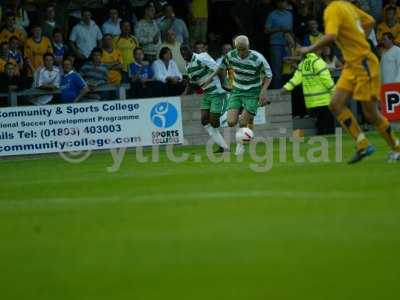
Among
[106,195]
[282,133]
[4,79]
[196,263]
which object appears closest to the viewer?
[196,263]

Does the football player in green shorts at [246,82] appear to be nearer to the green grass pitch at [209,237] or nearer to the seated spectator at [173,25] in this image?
the green grass pitch at [209,237]

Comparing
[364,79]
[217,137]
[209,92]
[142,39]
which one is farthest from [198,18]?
[364,79]

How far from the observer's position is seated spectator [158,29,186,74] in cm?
2614

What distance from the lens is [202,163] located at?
19.1 metres

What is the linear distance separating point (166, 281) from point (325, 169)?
8288 millimetres

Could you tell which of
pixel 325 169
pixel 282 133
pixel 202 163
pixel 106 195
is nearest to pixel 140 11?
pixel 282 133

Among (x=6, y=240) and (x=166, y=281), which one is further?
(x=6, y=240)

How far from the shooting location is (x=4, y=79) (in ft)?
80.1

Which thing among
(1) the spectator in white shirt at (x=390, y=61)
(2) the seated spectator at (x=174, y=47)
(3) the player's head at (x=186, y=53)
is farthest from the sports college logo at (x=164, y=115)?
(1) the spectator in white shirt at (x=390, y=61)

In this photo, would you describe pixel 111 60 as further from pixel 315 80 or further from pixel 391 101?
pixel 391 101

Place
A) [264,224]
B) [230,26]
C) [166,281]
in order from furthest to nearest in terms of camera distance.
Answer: [230,26], [264,224], [166,281]

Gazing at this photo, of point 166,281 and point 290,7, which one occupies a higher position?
point 290,7

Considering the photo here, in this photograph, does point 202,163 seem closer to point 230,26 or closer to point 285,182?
point 285,182

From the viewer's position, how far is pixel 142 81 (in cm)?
2580
